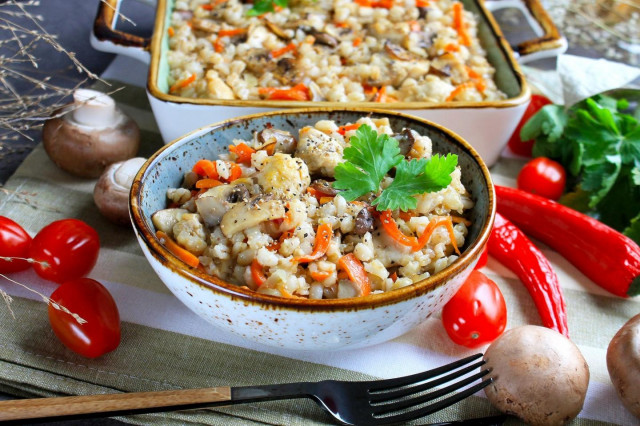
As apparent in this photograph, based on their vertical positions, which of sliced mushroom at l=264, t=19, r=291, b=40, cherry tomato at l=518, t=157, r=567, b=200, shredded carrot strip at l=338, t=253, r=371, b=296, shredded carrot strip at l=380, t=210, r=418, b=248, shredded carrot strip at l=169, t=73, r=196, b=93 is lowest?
cherry tomato at l=518, t=157, r=567, b=200

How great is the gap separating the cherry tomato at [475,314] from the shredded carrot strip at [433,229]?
251 millimetres

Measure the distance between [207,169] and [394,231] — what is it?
764mm

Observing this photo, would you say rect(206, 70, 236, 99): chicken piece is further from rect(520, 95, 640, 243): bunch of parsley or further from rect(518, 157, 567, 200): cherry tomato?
rect(520, 95, 640, 243): bunch of parsley

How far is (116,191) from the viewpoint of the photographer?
9.49ft

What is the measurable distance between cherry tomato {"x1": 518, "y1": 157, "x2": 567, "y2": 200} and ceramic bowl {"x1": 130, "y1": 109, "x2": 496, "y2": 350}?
2.76 ft

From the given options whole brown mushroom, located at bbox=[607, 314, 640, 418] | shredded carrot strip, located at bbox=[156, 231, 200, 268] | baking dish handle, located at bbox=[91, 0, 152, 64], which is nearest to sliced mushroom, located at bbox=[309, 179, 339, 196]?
shredded carrot strip, located at bbox=[156, 231, 200, 268]

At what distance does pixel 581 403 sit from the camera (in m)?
2.20

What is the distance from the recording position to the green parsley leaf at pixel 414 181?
2301 millimetres

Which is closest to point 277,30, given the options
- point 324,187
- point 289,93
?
point 289,93

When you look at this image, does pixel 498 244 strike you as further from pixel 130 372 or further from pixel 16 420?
pixel 16 420

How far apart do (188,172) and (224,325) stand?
72cm

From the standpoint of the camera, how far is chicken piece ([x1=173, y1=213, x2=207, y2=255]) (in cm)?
227

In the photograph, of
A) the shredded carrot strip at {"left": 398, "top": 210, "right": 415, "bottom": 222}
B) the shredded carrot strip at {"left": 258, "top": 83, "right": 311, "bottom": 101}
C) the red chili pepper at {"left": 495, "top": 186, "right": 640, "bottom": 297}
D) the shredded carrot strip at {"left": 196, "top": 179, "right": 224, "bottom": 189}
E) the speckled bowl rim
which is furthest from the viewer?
the shredded carrot strip at {"left": 258, "top": 83, "right": 311, "bottom": 101}

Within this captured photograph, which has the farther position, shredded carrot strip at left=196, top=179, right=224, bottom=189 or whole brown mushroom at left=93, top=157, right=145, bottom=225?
whole brown mushroom at left=93, top=157, right=145, bottom=225
